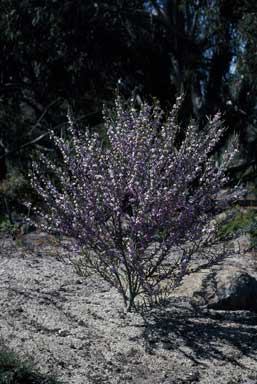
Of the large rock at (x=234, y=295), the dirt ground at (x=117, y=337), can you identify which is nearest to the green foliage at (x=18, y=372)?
the dirt ground at (x=117, y=337)

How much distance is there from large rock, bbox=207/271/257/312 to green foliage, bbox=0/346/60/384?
6.98 feet

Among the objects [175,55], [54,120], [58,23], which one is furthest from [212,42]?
[54,120]

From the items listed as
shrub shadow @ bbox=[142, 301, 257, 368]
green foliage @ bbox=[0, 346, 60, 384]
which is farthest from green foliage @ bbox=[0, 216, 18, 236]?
green foliage @ bbox=[0, 346, 60, 384]

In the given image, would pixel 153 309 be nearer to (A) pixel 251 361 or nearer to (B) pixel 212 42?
(A) pixel 251 361

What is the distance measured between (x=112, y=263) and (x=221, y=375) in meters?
1.16

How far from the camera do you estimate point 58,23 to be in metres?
12.0

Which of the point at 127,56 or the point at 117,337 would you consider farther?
the point at 127,56

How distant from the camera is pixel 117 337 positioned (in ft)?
16.5

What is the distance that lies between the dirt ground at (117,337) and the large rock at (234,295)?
0.34 ft

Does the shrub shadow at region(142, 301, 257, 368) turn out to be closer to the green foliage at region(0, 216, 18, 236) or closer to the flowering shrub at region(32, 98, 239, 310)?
the flowering shrub at region(32, 98, 239, 310)

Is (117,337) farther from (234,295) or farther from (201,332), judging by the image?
(234,295)

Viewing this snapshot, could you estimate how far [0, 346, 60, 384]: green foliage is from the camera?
12.9 ft

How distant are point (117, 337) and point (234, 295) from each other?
1.30 meters

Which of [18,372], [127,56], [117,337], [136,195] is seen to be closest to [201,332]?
[117,337]
